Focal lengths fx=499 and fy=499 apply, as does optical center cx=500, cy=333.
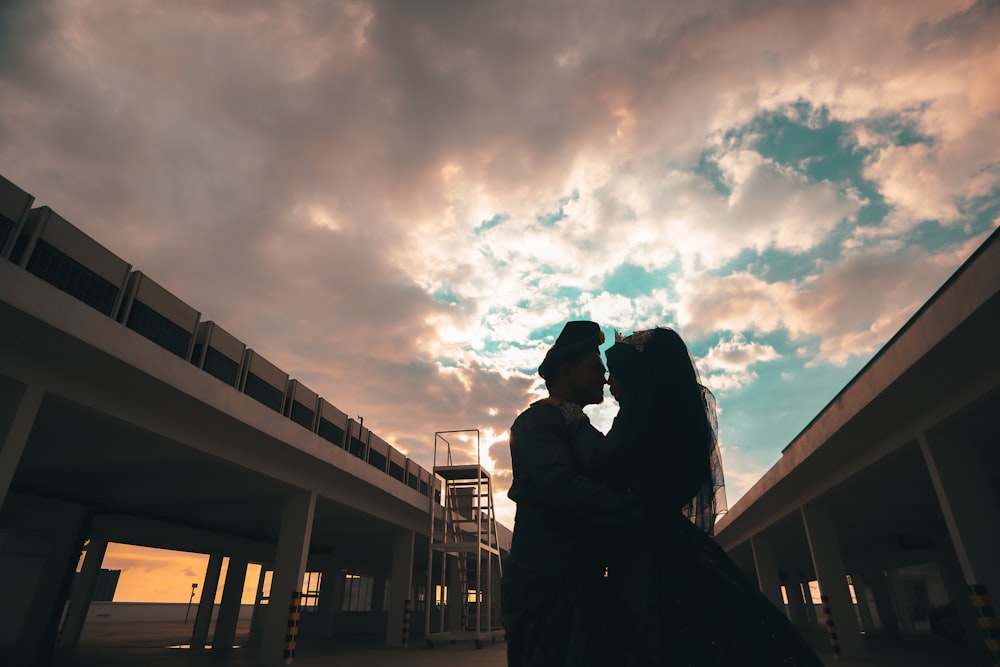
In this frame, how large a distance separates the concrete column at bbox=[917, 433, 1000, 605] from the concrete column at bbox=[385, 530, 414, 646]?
526 inches

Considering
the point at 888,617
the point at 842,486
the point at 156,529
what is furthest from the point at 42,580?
the point at 888,617

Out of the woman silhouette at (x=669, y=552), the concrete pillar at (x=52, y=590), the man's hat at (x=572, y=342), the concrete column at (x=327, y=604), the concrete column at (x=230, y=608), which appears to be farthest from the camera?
the concrete column at (x=327, y=604)

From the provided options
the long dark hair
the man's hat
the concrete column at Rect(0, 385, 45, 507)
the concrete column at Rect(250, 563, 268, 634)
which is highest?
the concrete column at Rect(0, 385, 45, 507)

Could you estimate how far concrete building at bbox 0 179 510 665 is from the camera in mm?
5742

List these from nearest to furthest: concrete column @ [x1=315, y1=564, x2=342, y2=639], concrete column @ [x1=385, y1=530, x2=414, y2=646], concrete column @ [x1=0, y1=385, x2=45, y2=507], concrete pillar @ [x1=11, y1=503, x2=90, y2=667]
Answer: concrete column @ [x1=0, y1=385, x2=45, y2=507], concrete pillar @ [x1=11, y1=503, x2=90, y2=667], concrete column @ [x1=385, y1=530, x2=414, y2=646], concrete column @ [x1=315, y1=564, x2=342, y2=639]

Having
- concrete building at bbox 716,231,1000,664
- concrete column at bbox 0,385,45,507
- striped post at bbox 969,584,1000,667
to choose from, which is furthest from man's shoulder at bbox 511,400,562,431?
striped post at bbox 969,584,1000,667

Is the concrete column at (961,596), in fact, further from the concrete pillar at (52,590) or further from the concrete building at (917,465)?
the concrete pillar at (52,590)

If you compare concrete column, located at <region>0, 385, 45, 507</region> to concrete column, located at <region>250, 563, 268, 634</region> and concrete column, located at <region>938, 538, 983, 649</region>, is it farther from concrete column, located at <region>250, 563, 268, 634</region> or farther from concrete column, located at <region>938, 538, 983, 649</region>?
concrete column, located at <region>250, 563, 268, 634</region>

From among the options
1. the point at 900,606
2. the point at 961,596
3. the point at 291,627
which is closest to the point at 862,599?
the point at 900,606

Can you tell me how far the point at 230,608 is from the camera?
631 inches

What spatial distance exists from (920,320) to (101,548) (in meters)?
21.4

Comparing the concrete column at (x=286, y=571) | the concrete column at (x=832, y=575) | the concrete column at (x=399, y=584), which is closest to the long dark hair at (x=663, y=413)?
the concrete column at (x=286, y=571)

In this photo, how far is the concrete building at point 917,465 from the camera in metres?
5.88

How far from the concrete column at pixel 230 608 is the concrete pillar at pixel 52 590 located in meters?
5.69
